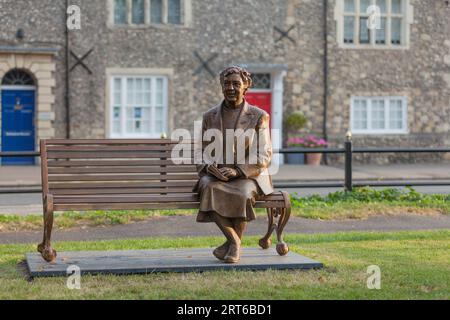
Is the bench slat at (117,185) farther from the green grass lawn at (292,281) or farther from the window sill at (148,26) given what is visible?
the window sill at (148,26)

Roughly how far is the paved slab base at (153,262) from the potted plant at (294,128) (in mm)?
19643

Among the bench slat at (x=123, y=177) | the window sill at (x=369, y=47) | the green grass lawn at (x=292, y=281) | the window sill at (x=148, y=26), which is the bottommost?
the green grass lawn at (x=292, y=281)

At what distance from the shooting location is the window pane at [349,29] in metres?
30.0

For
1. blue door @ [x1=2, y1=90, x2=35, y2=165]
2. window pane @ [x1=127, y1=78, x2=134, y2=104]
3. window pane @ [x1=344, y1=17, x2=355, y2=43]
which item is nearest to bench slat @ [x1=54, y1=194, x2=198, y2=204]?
blue door @ [x1=2, y1=90, x2=35, y2=165]

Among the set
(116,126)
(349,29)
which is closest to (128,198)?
(116,126)

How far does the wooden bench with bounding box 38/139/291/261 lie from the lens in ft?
28.4

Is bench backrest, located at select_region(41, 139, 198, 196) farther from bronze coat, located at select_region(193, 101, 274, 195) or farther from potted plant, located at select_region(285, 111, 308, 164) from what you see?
potted plant, located at select_region(285, 111, 308, 164)

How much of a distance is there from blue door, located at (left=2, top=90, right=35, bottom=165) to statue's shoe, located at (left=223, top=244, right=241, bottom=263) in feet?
64.6

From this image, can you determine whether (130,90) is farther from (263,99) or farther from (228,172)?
(228,172)

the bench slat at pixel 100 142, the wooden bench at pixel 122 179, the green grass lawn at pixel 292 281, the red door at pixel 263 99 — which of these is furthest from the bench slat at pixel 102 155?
the red door at pixel 263 99

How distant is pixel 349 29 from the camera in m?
30.0

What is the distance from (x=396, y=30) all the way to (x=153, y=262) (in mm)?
23695

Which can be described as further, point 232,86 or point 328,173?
point 328,173

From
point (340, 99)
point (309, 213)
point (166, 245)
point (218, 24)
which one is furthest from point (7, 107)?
point (166, 245)
